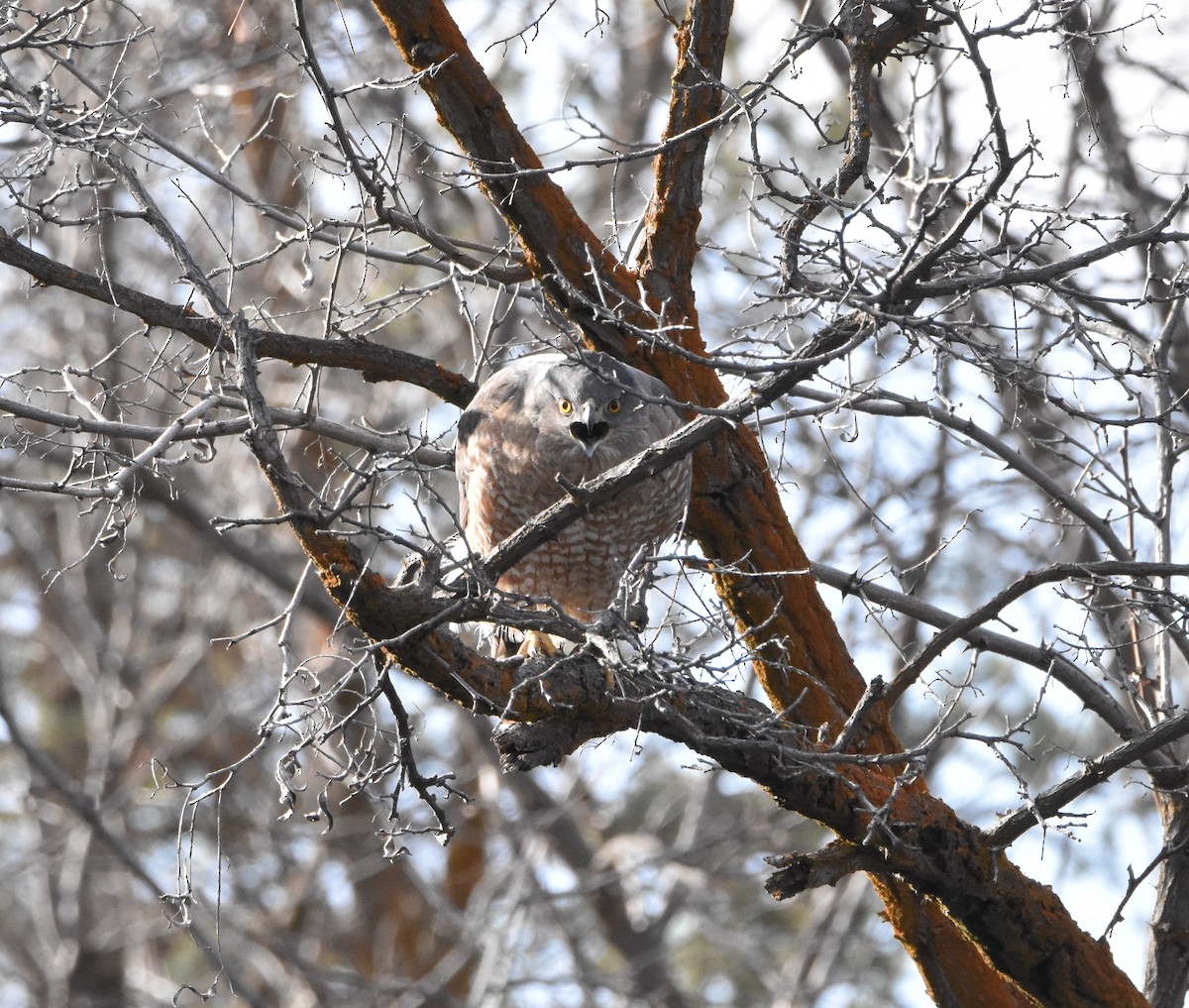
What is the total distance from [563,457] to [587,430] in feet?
0.48

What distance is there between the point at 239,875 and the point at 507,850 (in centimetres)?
264

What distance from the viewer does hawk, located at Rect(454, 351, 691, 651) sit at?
4516mm

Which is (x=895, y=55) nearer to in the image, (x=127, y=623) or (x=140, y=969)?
(x=127, y=623)

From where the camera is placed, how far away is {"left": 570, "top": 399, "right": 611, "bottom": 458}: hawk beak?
4.51m

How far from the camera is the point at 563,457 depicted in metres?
4.61

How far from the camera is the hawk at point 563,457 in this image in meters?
4.52

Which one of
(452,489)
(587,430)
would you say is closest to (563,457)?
(587,430)

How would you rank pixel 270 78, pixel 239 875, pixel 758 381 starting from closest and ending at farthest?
pixel 758 381, pixel 270 78, pixel 239 875

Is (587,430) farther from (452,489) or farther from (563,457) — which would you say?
(452,489)

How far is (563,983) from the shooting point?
8.03 m

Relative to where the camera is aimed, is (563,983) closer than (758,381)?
No

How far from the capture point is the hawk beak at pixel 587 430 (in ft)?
14.8

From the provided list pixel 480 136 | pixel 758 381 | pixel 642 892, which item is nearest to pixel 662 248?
pixel 480 136

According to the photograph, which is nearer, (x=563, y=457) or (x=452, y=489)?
(x=563, y=457)
